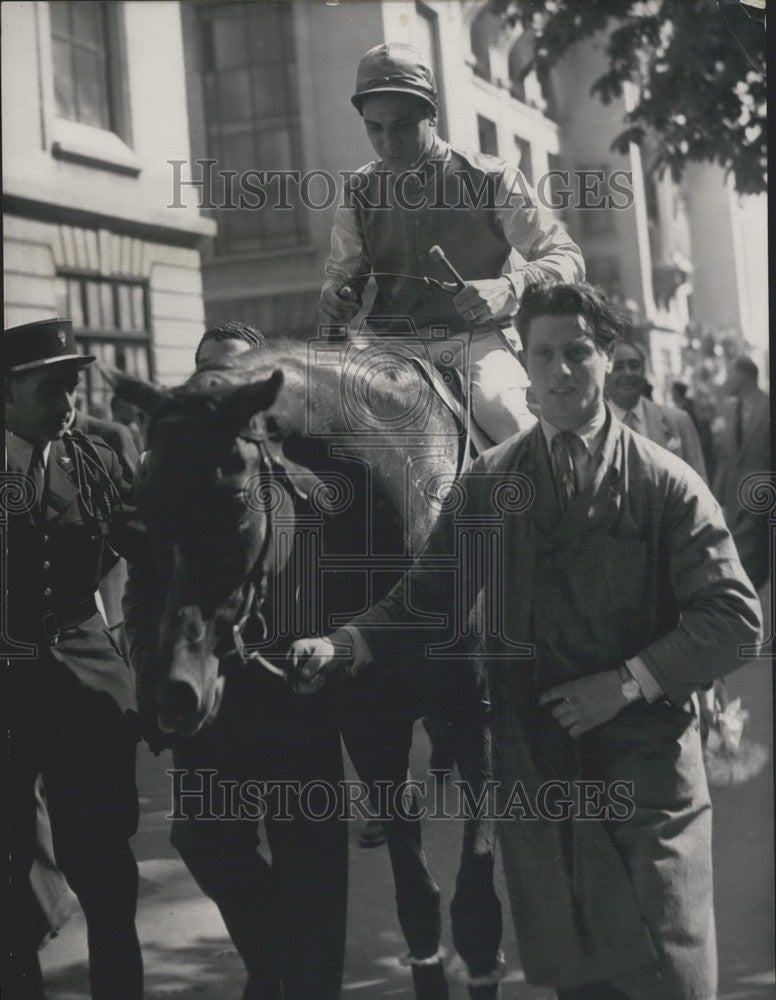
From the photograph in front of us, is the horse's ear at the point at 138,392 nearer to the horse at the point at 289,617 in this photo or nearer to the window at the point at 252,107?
the horse at the point at 289,617

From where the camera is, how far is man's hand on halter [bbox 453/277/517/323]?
294 centimetres

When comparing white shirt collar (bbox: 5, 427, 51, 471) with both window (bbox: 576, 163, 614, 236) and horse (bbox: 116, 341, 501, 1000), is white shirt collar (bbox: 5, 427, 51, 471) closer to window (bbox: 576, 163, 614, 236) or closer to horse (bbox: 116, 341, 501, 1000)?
horse (bbox: 116, 341, 501, 1000)

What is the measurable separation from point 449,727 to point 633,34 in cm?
202

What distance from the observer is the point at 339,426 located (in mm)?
2756

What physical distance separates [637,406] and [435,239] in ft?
2.40

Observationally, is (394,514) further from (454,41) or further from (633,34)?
(633,34)

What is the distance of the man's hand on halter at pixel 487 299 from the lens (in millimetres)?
2938

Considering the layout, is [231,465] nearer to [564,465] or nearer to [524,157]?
[564,465]

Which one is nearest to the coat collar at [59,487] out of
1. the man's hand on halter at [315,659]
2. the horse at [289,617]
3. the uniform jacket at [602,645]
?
the horse at [289,617]

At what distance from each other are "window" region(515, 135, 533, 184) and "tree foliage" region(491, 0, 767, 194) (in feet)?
0.80

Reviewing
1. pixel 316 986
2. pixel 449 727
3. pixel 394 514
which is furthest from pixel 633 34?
pixel 316 986

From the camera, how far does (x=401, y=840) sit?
2920 mm

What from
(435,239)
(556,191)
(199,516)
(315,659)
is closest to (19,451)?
(199,516)

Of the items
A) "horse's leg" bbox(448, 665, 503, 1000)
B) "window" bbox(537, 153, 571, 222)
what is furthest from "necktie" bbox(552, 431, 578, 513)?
"window" bbox(537, 153, 571, 222)
